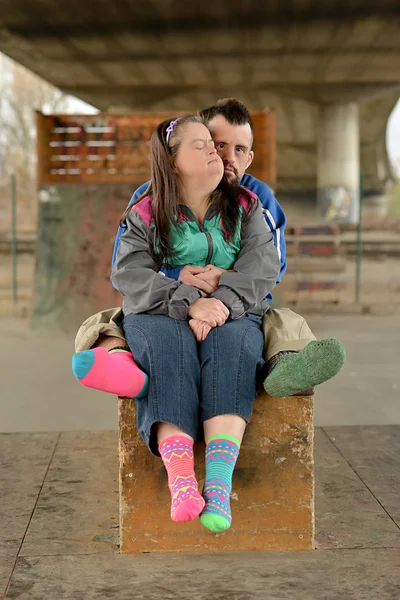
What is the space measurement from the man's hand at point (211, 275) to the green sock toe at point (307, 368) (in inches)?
14.1

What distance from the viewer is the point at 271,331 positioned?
262 cm

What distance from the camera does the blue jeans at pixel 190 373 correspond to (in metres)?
2.35

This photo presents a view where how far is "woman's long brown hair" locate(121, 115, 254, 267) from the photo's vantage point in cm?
262

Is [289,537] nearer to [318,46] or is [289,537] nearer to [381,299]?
[381,299]

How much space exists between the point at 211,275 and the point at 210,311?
0.18 metres

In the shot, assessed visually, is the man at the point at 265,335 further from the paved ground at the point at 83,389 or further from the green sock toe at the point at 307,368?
the paved ground at the point at 83,389

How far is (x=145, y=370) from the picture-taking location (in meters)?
2.42

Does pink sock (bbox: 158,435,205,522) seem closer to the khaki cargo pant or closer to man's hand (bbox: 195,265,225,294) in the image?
the khaki cargo pant

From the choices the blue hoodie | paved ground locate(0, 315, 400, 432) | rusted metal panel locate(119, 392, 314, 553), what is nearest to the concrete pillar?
paved ground locate(0, 315, 400, 432)

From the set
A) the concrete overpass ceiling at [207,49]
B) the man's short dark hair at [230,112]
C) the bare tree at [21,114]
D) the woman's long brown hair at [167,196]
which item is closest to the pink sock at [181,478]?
the woman's long brown hair at [167,196]

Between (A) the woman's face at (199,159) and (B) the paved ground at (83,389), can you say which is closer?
(A) the woman's face at (199,159)

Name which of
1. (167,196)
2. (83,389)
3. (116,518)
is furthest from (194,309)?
(83,389)

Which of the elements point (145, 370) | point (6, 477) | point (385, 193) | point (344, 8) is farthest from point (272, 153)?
point (385, 193)

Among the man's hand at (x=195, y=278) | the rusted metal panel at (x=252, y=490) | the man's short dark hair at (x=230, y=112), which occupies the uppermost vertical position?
the man's short dark hair at (x=230, y=112)
